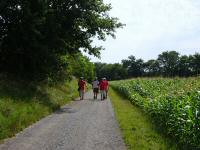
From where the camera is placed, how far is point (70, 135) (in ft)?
49.3

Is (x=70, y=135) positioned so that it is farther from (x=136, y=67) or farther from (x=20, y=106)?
(x=136, y=67)

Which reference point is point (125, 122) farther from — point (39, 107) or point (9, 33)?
point (9, 33)

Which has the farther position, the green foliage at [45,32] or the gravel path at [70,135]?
the green foliage at [45,32]

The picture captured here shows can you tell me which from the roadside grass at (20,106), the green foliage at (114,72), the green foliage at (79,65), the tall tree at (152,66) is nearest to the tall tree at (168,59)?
the tall tree at (152,66)

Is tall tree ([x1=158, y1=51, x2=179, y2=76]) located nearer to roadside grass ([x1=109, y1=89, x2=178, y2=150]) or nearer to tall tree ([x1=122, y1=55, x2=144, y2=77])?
tall tree ([x1=122, y1=55, x2=144, y2=77])

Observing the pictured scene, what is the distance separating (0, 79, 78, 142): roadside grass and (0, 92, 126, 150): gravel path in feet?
1.37

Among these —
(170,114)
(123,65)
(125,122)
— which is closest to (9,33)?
(125,122)

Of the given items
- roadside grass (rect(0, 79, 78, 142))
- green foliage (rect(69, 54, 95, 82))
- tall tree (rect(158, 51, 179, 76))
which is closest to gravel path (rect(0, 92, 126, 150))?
roadside grass (rect(0, 79, 78, 142))

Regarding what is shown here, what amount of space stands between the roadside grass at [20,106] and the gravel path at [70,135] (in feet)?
1.37

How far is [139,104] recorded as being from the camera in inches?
1003

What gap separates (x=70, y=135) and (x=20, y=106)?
4.97m

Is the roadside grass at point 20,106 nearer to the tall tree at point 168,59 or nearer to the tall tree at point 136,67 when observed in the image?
the tall tree at point 168,59

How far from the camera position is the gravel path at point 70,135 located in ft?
42.5

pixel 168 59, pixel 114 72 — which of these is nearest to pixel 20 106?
pixel 168 59
